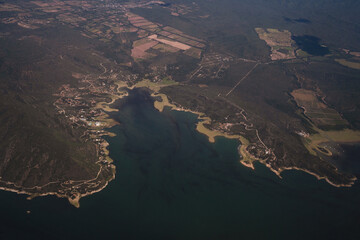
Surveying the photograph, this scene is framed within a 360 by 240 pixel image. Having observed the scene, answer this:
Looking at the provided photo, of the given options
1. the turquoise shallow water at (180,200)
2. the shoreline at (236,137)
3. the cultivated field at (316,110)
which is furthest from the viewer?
the cultivated field at (316,110)

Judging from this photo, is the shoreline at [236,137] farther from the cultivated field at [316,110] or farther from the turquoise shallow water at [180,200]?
the cultivated field at [316,110]

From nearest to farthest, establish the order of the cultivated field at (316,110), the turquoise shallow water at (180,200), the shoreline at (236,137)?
1. the turquoise shallow water at (180,200)
2. the shoreline at (236,137)
3. the cultivated field at (316,110)

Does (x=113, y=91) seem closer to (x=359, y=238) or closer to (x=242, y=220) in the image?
(x=242, y=220)

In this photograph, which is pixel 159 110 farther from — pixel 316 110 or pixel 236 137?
pixel 316 110

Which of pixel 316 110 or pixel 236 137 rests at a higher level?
pixel 236 137

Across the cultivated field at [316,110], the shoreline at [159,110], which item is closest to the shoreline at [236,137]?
the shoreline at [159,110]

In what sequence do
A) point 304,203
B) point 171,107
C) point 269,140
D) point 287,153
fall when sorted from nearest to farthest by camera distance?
1. point 304,203
2. point 287,153
3. point 269,140
4. point 171,107

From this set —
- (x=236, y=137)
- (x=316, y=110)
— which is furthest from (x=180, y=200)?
(x=316, y=110)

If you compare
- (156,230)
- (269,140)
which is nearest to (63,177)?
(156,230)
